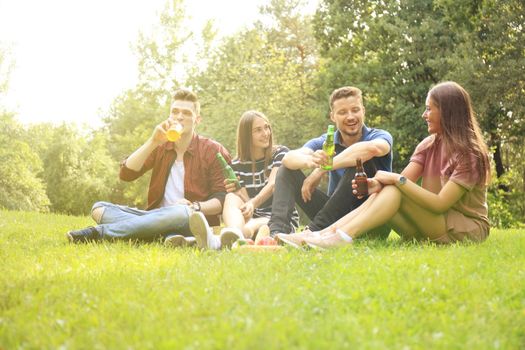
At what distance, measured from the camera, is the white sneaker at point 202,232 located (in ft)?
18.2

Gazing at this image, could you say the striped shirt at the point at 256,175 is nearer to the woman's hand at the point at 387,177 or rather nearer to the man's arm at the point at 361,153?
the man's arm at the point at 361,153

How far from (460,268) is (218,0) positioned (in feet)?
110

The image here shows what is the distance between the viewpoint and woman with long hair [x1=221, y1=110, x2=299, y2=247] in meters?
6.67

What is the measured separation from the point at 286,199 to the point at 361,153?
3.01ft

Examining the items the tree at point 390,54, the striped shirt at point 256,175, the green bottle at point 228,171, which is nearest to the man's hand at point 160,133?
the green bottle at point 228,171

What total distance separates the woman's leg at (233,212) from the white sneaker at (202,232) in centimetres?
72

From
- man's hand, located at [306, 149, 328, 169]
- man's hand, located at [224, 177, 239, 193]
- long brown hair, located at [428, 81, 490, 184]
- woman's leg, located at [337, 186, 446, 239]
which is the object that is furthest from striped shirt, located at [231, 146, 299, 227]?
long brown hair, located at [428, 81, 490, 184]

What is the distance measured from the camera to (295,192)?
21.3ft

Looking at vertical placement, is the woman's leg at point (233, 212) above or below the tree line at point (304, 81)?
below

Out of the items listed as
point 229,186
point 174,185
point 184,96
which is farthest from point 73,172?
point 229,186

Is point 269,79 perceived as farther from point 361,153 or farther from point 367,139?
point 361,153

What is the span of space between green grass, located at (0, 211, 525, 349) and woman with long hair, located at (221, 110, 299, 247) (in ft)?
4.35

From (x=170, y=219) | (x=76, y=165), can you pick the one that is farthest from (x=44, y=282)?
(x=76, y=165)

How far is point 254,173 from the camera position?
23.6 ft
